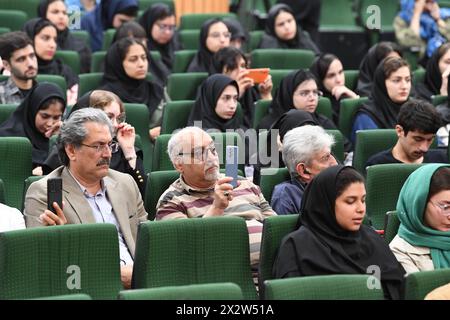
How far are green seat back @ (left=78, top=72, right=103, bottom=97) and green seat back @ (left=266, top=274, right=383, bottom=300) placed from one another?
4.06 m

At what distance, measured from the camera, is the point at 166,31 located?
30.9ft

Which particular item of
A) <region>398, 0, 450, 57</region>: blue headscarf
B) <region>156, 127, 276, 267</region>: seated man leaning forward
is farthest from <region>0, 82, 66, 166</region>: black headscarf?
<region>398, 0, 450, 57</region>: blue headscarf

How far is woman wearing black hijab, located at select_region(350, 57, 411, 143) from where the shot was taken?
23.6ft

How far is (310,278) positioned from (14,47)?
3.94 meters

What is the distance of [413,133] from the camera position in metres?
6.02

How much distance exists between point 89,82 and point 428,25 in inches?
134

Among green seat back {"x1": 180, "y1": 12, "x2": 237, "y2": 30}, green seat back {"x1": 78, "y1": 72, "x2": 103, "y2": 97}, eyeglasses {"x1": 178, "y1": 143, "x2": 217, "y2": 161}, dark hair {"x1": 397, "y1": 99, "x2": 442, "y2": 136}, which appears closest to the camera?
eyeglasses {"x1": 178, "y1": 143, "x2": 217, "y2": 161}

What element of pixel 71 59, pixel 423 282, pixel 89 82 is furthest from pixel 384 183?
pixel 71 59

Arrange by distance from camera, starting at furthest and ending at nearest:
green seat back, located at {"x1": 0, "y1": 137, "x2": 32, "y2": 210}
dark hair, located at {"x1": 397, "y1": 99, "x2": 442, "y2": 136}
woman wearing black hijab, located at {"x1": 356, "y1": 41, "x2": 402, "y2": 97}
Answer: woman wearing black hijab, located at {"x1": 356, "y1": 41, "x2": 402, "y2": 97}, dark hair, located at {"x1": 397, "y1": 99, "x2": 442, "y2": 136}, green seat back, located at {"x1": 0, "y1": 137, "x2": 32, "y2": 210}

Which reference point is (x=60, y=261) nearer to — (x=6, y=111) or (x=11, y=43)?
(x=6, y=111)

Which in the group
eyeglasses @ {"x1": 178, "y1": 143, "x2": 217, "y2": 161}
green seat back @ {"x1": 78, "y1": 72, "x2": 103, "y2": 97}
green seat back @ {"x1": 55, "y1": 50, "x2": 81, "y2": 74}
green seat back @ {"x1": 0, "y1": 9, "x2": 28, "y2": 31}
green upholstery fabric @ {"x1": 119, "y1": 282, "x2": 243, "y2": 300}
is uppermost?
green seat back @ {"x1": 0, "y1": 9, "x2": 28, "y2": 31}

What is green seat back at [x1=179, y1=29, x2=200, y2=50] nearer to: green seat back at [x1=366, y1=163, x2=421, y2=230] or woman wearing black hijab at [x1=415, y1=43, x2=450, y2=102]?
woman wearing black hijab at [x1=415, y1=43, x2=450, y2=102]

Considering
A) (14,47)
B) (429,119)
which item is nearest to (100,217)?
(429,119)
